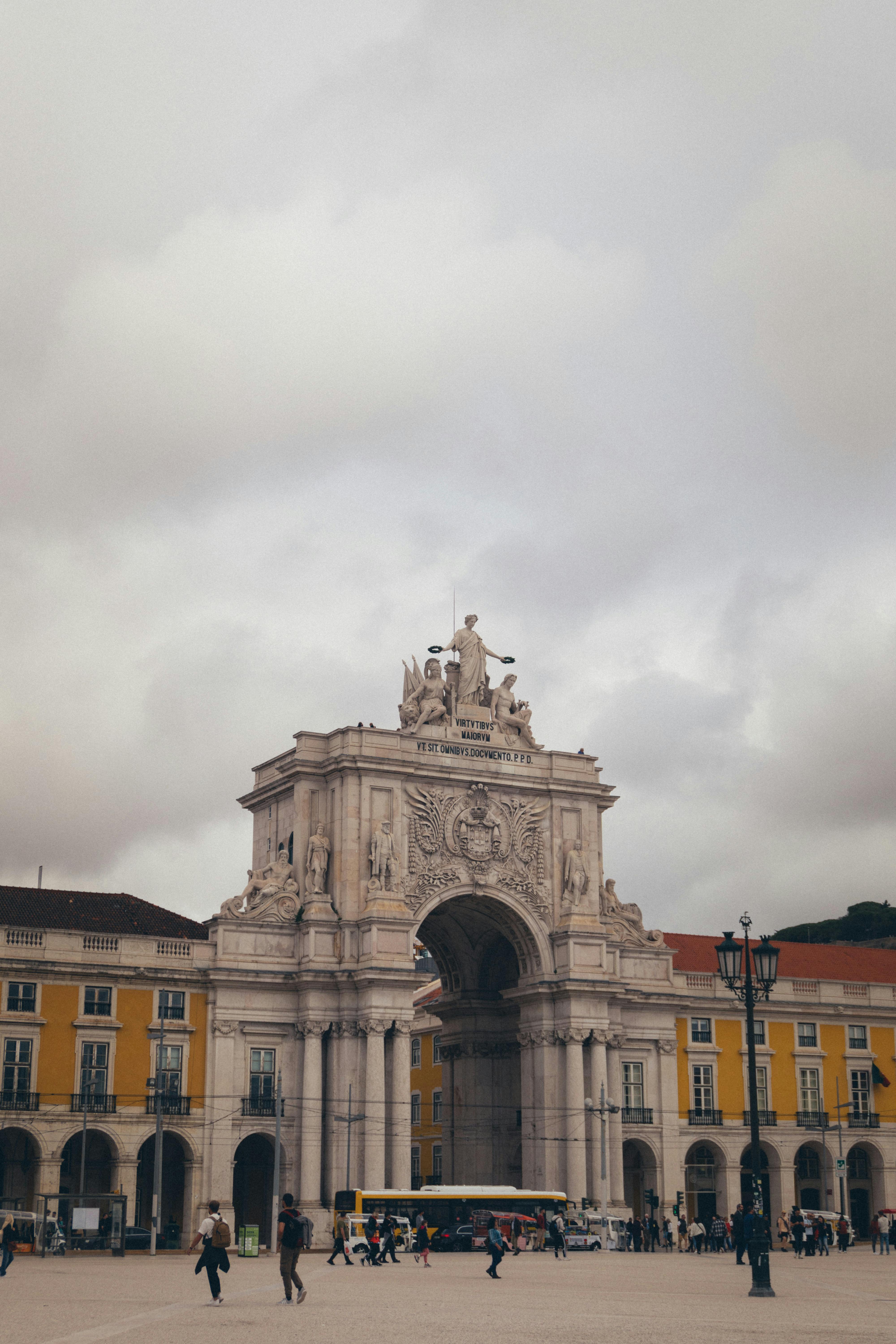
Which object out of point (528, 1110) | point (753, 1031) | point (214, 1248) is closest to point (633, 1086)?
point (528, 1110)

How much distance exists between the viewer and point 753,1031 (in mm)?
36281

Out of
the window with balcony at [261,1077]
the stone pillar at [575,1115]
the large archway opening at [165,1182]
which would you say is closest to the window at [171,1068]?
the large archway opening at [165,1182]

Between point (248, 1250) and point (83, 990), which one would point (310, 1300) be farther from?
point (83, 990)

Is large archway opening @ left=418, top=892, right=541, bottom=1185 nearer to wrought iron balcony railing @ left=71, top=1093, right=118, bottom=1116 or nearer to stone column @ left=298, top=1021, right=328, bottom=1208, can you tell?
stone column @ left=298, top=1021, right=328, bottom=1208

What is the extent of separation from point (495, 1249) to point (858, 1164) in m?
49.0

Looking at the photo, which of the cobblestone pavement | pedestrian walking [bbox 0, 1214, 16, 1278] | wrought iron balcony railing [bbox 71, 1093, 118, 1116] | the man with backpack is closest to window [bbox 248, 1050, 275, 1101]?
wrought iron balcony railing [bbox 71, 1093, 118, 1116]

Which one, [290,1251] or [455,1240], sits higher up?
[290,1251]

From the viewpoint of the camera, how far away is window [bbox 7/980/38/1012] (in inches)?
2566

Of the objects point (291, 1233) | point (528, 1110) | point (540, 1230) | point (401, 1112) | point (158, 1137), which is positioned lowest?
point (540, 1230)

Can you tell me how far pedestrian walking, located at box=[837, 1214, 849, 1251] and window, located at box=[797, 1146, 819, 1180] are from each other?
13.9m

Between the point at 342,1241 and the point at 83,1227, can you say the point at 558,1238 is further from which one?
the point at 83,1227

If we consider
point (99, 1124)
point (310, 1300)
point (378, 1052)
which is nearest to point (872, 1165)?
point (378, 1052)

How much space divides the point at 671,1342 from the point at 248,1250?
3538 centimetres

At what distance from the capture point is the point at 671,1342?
2288 cm
